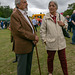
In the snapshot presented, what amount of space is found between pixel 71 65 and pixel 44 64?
0.92 m

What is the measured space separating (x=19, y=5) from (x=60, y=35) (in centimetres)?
119

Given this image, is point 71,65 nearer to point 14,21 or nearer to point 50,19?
point 50,19

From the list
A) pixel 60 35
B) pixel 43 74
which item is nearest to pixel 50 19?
pixel 60 35

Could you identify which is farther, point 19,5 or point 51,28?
point 51,28

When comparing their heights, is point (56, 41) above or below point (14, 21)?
below

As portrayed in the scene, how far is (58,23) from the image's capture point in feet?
7.74

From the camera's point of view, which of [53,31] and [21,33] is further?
[53,31]

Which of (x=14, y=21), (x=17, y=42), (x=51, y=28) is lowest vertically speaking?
(x=17, y=42)

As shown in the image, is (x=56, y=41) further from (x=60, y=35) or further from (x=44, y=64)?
(x=44, y=64)

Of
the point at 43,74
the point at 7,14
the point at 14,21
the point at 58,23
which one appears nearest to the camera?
the point at 14,21

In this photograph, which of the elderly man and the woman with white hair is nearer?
the elderly man

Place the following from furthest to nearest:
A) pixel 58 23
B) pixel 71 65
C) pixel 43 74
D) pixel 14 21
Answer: pixel 71 65, pixel 43 74, pixel 58 23, pixel 14 21

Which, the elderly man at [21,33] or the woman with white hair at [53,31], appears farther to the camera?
the woman with white hair at [53,31]

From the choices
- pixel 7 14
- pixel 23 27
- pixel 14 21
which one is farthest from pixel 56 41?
pixel 7 14
